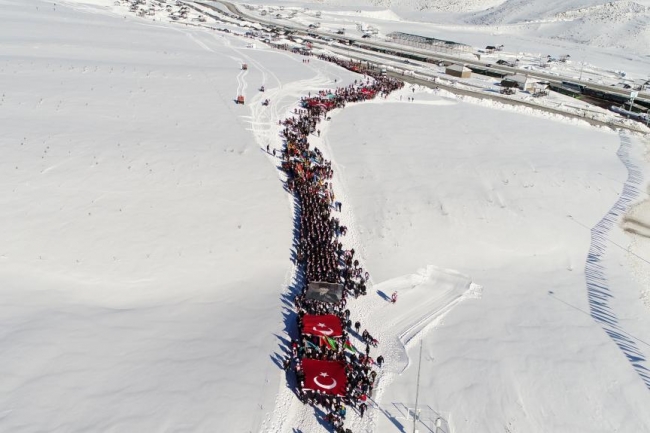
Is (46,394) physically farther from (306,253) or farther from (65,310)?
(306,253)

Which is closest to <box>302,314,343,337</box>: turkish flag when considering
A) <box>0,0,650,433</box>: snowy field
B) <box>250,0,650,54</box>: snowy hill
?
<box>0,0,650,433</box>: snowy field

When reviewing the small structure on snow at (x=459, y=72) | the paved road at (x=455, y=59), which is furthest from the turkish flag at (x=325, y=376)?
the paved road at (x=455, y=59)

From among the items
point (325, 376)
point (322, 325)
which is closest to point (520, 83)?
point (322, 325)

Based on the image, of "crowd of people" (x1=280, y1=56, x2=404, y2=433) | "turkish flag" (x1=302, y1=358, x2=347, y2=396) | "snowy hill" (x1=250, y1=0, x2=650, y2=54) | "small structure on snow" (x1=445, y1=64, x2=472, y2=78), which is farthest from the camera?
"snowy hill" (x1=250, y1=0, x2=650, y2=54)

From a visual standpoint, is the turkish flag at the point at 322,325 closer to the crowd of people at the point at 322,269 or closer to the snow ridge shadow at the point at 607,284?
the crowd of people at the point at 322,269

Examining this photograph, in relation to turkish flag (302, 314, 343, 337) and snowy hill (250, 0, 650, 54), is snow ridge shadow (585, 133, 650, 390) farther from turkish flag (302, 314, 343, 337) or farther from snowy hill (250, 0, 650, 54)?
snowy hill (250, 0, 650, 54)
